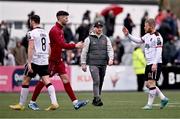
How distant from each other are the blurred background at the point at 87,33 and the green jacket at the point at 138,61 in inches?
28.6

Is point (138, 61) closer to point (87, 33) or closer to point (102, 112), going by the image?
point (87, 33)

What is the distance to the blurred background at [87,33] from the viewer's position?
33.2 metres

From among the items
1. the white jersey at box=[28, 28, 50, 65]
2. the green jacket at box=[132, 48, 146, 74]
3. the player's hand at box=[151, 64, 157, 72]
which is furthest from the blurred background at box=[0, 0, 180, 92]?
the player's hand at box=[151, 64, 157, 72]

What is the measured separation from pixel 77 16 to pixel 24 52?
5648 millimetres

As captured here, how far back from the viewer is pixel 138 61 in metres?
33.8

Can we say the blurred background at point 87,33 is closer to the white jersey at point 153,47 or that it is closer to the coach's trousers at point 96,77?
the coach's trousers at point 96,77

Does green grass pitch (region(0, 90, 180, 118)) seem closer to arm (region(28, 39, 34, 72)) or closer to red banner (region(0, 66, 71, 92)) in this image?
arm (region(28, 39, 34, 72))

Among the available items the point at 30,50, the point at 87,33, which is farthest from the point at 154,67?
the point at 87,33

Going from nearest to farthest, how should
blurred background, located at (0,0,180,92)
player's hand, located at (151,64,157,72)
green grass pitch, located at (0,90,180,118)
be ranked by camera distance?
green grass pitch, located at (0,90,180,118), player's hand, located at (151,64,157,72), blurred background, located at (0,0,180,92)

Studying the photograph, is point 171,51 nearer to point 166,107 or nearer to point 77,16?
Result: point 77,16

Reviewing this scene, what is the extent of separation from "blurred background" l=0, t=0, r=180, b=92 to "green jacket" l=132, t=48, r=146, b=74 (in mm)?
726

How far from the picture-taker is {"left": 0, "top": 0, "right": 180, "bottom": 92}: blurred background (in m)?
33.2

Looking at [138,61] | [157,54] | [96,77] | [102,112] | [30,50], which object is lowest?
[138,61]

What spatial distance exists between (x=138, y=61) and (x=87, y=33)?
2.90 m
